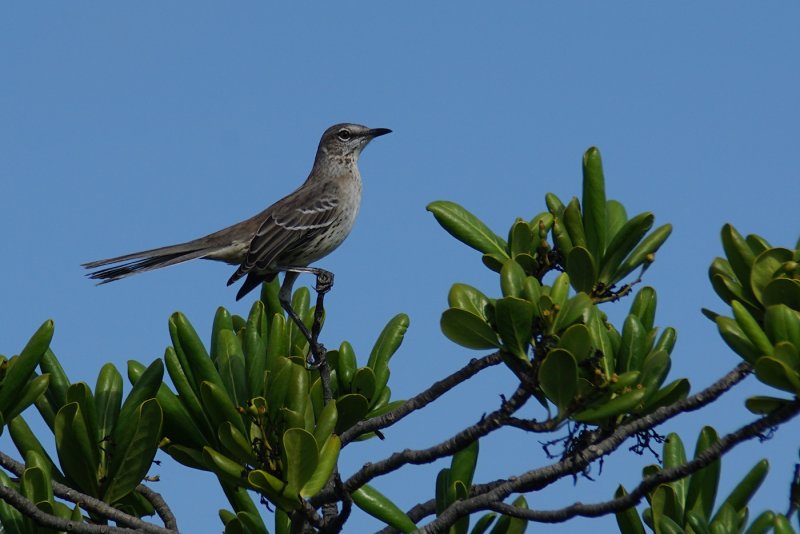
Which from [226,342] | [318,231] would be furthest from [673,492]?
[318,231]

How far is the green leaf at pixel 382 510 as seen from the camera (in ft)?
12.0

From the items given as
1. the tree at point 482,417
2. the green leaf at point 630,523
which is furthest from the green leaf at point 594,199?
the green leaf at point 630,523

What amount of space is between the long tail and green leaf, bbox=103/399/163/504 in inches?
107

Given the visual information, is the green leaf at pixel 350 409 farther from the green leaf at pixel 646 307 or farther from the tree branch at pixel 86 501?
the green leaf at pixel 646 307

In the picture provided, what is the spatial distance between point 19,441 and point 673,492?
2.42m

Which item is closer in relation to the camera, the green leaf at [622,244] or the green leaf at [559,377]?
the green leaf at [559,377]

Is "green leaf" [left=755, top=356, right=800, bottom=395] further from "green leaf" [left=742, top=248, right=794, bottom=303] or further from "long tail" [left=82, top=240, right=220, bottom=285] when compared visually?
"long tail" [left=82, top=240, right=220, bottom=285]

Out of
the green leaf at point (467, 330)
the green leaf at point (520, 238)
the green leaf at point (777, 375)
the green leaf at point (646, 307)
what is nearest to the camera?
the green leaf at point (777, 375)

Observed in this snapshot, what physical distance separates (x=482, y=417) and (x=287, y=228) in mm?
4607

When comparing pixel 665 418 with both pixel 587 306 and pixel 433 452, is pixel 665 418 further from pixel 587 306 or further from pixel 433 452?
pixel 433 452

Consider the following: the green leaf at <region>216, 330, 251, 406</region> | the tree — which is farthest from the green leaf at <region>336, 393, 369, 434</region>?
the green leaf at <region>216, 330, 251, 406</region>

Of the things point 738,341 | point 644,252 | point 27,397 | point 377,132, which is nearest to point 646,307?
point 644,252

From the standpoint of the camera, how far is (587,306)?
140 inches

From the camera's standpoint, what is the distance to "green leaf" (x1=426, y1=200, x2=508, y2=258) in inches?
164
